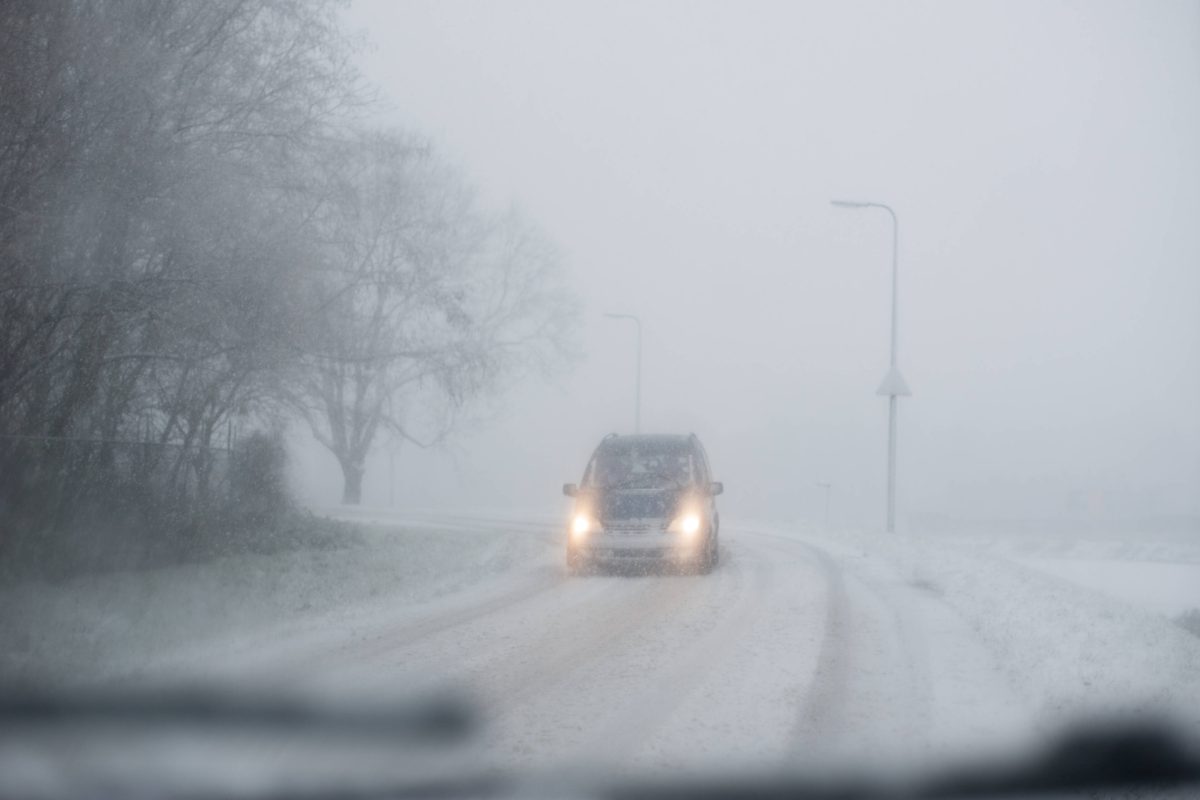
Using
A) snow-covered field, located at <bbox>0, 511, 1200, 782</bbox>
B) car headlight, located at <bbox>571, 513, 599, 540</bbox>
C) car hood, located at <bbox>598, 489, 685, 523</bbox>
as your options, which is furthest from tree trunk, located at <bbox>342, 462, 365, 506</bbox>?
car hood, located at <bbox>598, 489, 685, 523</bbox>

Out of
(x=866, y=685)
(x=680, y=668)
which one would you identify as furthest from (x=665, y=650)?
(x=866, y=685)

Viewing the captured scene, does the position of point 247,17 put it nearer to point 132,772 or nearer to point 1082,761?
point 132,772

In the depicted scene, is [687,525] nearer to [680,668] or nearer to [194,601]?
[194,601]

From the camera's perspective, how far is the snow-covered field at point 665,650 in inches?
302

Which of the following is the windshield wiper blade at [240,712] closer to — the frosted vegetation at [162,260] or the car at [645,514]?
the frosted vegetation at [162,260]

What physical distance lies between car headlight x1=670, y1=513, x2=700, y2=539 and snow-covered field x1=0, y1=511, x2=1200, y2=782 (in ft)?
2.21

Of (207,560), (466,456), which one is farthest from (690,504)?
(466,456)

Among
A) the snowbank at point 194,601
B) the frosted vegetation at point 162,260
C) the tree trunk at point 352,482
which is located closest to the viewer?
the snowbank at point 194,601

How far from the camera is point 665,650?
35.8 ft

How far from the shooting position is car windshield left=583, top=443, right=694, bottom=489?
19.1 meters

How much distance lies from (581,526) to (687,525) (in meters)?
1.65

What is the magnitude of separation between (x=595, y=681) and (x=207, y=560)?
29.8 ft

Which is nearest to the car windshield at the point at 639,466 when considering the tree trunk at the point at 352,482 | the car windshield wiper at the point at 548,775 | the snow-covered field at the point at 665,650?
the snow-covered field at the point at 665,650

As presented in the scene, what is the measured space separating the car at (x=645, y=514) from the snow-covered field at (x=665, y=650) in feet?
1.67
